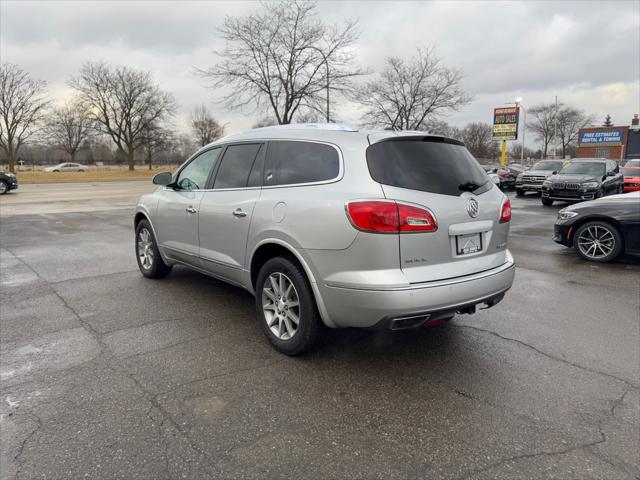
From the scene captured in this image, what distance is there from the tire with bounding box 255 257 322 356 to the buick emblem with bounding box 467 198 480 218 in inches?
50.9

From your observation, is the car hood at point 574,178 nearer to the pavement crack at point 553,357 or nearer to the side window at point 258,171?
the pavement crack at point 553,357

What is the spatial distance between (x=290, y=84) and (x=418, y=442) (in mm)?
25470

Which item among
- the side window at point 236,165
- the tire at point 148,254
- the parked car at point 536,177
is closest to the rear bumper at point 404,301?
the side window at point 236,165

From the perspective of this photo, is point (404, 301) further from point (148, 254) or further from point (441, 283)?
point (148, 254)

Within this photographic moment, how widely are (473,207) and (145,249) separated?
437 centimetres

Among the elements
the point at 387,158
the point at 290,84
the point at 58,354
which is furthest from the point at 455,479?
the point at 290,84

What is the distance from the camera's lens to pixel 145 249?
5.93 metres

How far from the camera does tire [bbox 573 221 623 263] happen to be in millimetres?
7152

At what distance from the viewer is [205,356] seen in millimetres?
3570

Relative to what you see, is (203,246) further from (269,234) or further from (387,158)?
(387,158)

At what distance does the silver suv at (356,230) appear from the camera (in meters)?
2.91

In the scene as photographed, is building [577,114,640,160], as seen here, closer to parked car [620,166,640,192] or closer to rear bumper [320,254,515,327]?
parked car [620,166,640,192]

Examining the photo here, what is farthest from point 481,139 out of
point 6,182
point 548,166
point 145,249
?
point 145,249

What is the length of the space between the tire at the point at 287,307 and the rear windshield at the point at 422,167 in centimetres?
97
